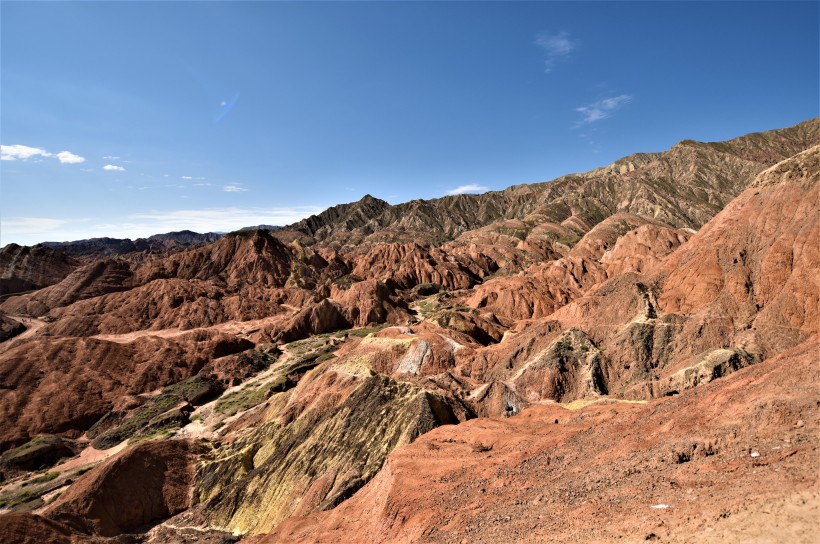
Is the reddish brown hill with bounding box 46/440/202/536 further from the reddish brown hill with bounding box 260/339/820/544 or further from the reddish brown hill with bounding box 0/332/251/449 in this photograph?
the reddish brown hill with bounding box 0/332/251/449

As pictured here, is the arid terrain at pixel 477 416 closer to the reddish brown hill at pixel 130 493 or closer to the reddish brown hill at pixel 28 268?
the reddish brown hill at pixel 130 493

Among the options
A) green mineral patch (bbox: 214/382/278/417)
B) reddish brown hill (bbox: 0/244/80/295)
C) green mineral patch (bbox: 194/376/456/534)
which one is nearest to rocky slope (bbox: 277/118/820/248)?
reddish brown hill (bbox: 0/244/80/295)

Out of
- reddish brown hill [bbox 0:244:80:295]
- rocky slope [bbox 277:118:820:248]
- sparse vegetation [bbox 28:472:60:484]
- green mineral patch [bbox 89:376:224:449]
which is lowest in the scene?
sparse vegetation [bbox 28:472:60:484]

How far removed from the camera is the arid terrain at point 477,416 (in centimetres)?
1271

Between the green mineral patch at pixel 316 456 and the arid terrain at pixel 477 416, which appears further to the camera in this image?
the green mineral patch at pixel 316 456

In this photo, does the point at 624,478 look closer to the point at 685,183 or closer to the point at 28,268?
the point at 28,268

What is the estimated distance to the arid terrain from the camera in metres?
12.7

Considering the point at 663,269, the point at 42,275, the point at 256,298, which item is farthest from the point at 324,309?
the point at 42,275

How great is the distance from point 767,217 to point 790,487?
34.7 metres

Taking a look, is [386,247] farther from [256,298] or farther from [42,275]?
[42,275]

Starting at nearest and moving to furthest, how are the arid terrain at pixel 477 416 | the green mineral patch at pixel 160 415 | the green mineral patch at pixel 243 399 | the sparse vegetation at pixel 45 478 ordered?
1. the arid terrain at pixel 477 416
2. the sparse vegetation at pixel 45 478
3. the green mineral patch at pixel 160 415
4. the green mineral patch at pixel 243 399

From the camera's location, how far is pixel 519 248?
137250mm

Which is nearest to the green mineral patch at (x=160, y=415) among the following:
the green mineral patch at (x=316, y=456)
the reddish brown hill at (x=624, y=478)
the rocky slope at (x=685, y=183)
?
the green mineral patch at (x=316, y=456)

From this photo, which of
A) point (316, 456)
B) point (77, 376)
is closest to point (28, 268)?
point (77, 376)
